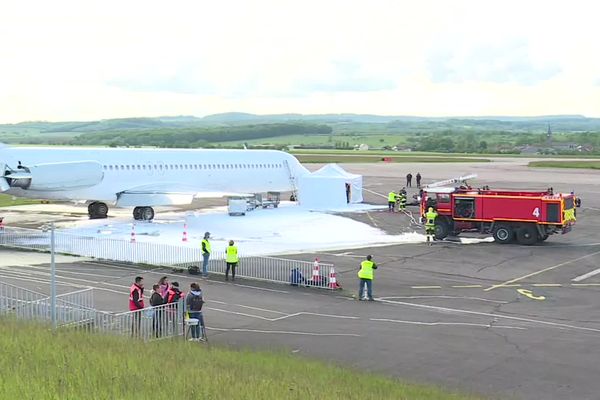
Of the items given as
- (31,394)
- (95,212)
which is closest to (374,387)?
(31,394)

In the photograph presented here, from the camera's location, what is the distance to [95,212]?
148 ft

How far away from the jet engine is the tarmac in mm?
7668

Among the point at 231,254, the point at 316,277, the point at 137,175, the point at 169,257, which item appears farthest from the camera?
the point at 137,175

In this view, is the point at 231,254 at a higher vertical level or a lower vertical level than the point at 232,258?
higher

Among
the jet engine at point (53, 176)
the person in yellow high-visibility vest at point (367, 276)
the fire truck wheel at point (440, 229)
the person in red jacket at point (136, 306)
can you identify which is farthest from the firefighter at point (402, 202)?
the person in red jacket at point (136, 306)

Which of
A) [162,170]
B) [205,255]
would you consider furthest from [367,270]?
[162,170]

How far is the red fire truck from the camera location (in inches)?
1342

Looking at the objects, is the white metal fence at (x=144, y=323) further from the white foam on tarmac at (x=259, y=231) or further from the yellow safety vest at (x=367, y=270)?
the white foam on tarmac at (x=259, y=231)

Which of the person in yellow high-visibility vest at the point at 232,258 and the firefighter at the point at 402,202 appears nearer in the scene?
the person in yellow high-visibility vest at the point at 232,258

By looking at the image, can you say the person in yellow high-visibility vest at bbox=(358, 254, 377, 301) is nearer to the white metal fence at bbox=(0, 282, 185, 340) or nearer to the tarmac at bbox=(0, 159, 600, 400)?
the tarmac at bbox=(0, 159, 600, 400)

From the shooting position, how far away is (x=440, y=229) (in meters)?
36.6

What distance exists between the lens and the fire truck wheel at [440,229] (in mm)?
36594

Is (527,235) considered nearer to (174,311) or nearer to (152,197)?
(152,197)

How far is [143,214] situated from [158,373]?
33.0m
